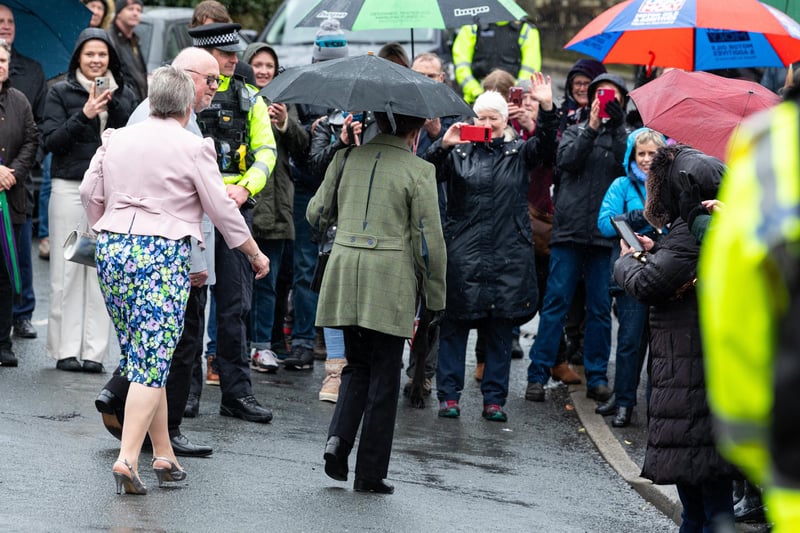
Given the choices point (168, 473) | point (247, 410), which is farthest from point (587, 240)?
point (168, 473)

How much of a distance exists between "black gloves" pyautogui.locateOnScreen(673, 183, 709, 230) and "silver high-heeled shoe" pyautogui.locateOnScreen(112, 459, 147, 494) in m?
2.61

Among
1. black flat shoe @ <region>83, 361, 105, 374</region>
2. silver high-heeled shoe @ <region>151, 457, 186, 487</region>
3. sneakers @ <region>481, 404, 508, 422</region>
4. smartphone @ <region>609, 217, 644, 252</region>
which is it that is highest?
smartphone @ <region>609, 217, 644, 252</region>

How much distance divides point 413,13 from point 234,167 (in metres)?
1.96

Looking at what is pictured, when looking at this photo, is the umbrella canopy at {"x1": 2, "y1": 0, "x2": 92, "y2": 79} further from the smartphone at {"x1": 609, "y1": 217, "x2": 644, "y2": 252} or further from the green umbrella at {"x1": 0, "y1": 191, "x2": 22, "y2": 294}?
the smartphone at {"x1": 609, "y1": 217, "x2": 644, "y2": 252}

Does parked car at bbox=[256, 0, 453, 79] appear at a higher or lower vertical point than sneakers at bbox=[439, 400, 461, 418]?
higher

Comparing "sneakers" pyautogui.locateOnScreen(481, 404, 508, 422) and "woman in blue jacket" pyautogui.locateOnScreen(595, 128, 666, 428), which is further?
"sneakers" pyautogui.locateOnScreen(481, 404, 508, 422)

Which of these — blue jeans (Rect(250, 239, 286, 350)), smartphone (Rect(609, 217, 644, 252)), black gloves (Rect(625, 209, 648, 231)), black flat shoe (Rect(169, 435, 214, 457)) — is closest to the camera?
smartphone (Rect(609, 217, 644, 252))

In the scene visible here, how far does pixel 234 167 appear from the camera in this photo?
25.7 ft

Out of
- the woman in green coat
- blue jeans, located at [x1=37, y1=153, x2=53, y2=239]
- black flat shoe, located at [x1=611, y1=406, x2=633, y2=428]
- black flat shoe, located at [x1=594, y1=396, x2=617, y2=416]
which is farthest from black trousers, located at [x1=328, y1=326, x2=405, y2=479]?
blue jeans, located at [x1=37, y1=153, x2=53, y2=239]

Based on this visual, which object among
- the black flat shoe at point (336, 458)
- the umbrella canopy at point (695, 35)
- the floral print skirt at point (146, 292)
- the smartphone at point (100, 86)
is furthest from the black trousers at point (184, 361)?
the umbrella canopy at point (695, 35)

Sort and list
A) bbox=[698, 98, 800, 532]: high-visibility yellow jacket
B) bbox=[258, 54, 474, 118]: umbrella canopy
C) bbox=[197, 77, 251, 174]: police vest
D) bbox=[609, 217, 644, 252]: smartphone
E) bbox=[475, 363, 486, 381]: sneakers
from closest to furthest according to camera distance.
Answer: bbox=[698, 98, 800, 532]: high-visibility yellow jacket → bbox=[609, 217, 644, 252]: smartphone → bbox=[258, 54, 474, 118]: umbrella canopy → bbox=[197, 77, 251, 174]: police vest → bbox=[475, 363, 486, 381]: sneakers

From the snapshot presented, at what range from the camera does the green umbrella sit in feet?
30.0

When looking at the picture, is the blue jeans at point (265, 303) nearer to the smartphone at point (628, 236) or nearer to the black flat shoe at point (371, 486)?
the black flat shoe at point (371, 486)

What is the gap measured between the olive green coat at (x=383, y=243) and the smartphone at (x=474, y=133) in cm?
178
